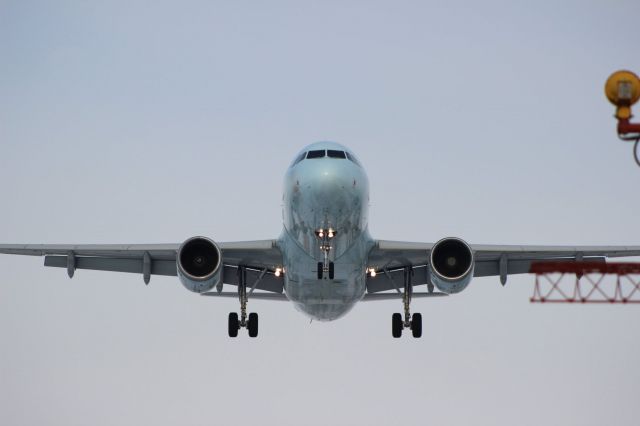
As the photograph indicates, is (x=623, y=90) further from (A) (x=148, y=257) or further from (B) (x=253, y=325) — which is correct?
(B) (x=253, y=325)

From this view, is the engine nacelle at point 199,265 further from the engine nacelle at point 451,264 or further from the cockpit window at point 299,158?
the engine nacelle at point 451,264

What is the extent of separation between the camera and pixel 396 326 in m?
42.6

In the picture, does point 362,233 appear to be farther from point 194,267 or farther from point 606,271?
point 606,271

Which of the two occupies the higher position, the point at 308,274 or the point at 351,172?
the point at 351,172

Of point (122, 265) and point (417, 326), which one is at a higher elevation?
point (122, 265)

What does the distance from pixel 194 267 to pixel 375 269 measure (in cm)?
634

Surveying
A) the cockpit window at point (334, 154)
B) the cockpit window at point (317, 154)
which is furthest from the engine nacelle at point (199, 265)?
the cockpit window at point (334, 154)

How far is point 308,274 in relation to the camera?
119 feet

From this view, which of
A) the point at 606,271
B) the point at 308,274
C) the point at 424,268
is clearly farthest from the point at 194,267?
the point at 606,271

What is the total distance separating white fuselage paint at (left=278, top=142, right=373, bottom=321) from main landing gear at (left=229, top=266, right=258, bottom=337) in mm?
2408

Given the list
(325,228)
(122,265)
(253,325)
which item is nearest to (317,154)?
(325,228)

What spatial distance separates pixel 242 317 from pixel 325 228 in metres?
8.26

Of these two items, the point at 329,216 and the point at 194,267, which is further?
the point at 194,267

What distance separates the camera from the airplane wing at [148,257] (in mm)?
38000
